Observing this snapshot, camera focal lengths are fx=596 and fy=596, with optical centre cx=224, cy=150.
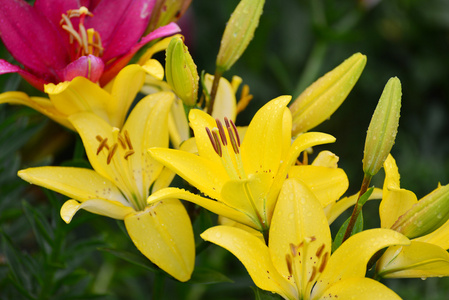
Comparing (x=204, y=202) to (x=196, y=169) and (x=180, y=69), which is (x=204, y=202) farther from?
(x=180, y=69)

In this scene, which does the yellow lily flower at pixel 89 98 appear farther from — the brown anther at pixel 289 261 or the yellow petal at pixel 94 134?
the brown anther at pixel 289 261

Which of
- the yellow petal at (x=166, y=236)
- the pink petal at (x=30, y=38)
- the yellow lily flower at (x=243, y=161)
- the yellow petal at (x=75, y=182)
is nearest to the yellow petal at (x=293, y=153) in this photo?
the yellow lily flower at (x=243, y=161)

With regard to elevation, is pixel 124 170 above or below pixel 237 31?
below

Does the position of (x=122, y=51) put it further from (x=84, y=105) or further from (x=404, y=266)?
(x=404, y=266)

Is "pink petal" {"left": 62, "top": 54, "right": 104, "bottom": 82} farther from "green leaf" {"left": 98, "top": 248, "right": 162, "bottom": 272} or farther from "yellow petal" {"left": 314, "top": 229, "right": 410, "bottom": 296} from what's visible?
"yellow petal" {"left": 314, "top": 229, "right": 410, "bottom": 296}

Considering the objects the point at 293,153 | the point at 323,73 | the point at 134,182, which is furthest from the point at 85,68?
the point at 323,73

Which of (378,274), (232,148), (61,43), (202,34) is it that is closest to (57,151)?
(202,34)

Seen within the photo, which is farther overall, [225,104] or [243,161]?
[225,104]
